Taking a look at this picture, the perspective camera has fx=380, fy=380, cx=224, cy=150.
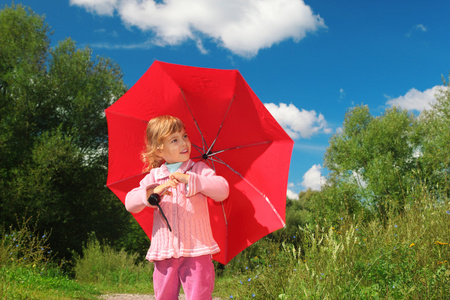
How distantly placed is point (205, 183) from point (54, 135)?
1559 cm

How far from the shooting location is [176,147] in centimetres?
311

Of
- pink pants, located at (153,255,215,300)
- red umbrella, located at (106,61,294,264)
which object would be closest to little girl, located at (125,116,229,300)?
pink pants, located at (153,255,215,300)

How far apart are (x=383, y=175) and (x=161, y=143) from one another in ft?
76.4

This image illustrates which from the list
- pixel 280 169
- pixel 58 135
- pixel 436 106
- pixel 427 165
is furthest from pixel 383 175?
pixel 280 169

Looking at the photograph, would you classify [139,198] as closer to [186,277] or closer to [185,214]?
[185,214]

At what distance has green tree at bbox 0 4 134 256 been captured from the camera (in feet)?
50.3

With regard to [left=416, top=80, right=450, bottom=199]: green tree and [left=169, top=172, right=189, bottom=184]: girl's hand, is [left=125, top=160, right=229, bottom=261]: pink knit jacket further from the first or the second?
[left=416, top=80, right=450, bottom=199]: green tree

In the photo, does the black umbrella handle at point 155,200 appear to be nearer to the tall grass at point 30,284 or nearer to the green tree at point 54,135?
the tall grass at point 30,284

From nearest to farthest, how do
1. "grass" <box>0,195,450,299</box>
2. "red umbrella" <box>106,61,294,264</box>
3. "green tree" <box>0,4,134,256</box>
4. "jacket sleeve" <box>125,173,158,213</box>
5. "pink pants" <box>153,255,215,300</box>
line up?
1. "pink pants" <box>153,255,215,300</box>
2. "jacket sleeve" <box>125,173,158,213</box>
3. "red umbrella" <box>106,61,294,264</box>
4. "grass" <box>0,195,450,299</box>
5. "green tree" <box>0,4,134,256</box>

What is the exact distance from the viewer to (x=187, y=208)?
2.99m

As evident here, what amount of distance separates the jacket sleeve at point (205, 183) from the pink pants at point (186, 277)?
1.60ft

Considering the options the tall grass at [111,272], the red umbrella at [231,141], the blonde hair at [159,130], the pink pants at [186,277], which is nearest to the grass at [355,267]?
the red umbrella at [231,141]

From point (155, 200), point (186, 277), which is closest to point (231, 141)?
point (155, 200)

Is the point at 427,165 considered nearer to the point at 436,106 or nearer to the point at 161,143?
the point at 436,106
